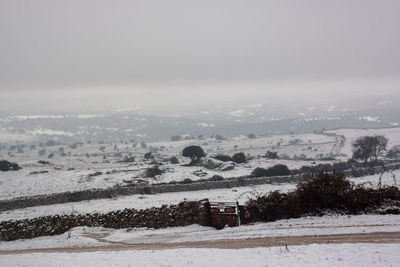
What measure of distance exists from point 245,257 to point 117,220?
1605 cm

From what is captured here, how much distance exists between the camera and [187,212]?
25.4m

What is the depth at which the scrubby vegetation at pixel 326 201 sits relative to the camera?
20.8 metres

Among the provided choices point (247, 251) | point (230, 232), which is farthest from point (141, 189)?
point (247, 251)

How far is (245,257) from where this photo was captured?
1447cm

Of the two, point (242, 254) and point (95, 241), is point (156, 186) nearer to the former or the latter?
point (95, 241)

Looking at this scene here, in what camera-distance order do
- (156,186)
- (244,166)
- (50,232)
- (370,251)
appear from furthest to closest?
(244,166)
(156,186)
(50,232)
(370,251)

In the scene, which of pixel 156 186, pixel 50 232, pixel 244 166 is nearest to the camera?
pixel 50 232

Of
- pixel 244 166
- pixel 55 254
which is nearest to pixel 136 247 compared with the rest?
pixel 55 254

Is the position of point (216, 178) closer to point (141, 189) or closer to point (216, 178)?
point (216, 178)

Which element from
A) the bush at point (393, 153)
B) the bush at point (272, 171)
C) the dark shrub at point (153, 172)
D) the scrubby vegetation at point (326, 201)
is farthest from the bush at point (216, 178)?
the bush at point (393, 153)

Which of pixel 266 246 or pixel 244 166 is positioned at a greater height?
pixel 266 246

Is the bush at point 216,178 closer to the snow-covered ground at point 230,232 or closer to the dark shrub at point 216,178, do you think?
the dark shrub at point 216,178

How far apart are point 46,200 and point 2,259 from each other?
87.5 feet

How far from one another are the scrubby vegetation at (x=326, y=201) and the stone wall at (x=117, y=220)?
4.07 m
